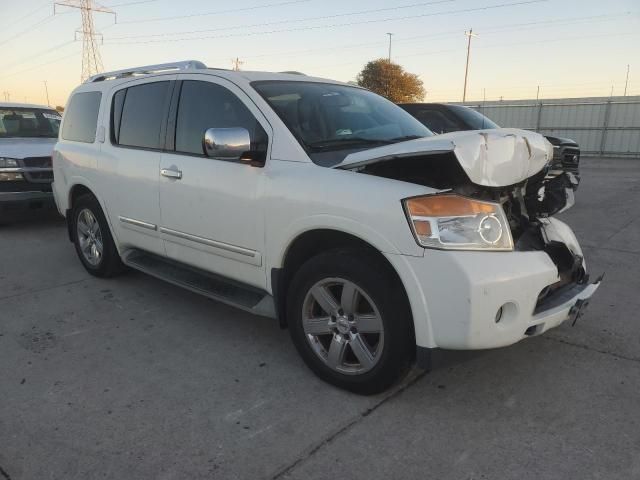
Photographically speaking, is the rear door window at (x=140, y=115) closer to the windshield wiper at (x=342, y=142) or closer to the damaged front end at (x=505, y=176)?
the windshield wiper at (x=342, y=142)

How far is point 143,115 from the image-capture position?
4.11 m

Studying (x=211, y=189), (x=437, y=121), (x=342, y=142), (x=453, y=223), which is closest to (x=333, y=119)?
(x=342, y=142)

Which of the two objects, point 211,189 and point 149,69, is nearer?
point 211,189

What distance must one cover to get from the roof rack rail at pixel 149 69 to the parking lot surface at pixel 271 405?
1913 mm

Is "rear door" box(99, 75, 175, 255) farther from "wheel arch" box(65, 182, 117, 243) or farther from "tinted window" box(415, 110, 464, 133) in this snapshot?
"tinted window" box(415, 110, 464, 133)

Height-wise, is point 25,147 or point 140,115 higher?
point 140,115

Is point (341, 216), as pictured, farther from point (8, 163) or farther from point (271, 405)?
point (8, 163)

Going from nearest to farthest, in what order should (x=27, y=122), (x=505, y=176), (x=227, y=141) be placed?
(x=505, y=176) < (x=227, y=141) < (x=27, y=122)

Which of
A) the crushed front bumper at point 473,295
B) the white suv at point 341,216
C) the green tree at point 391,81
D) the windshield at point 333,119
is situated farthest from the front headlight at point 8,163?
the green tree at point 391,81

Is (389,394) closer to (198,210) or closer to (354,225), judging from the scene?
(354,225)

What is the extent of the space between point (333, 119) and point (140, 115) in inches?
67.9

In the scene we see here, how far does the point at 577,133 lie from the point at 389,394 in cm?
2031

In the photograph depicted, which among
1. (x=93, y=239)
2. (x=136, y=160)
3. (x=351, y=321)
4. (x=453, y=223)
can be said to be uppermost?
(x=136, y=160)

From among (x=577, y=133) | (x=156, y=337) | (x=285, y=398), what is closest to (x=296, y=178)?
(x=285, y=398)
